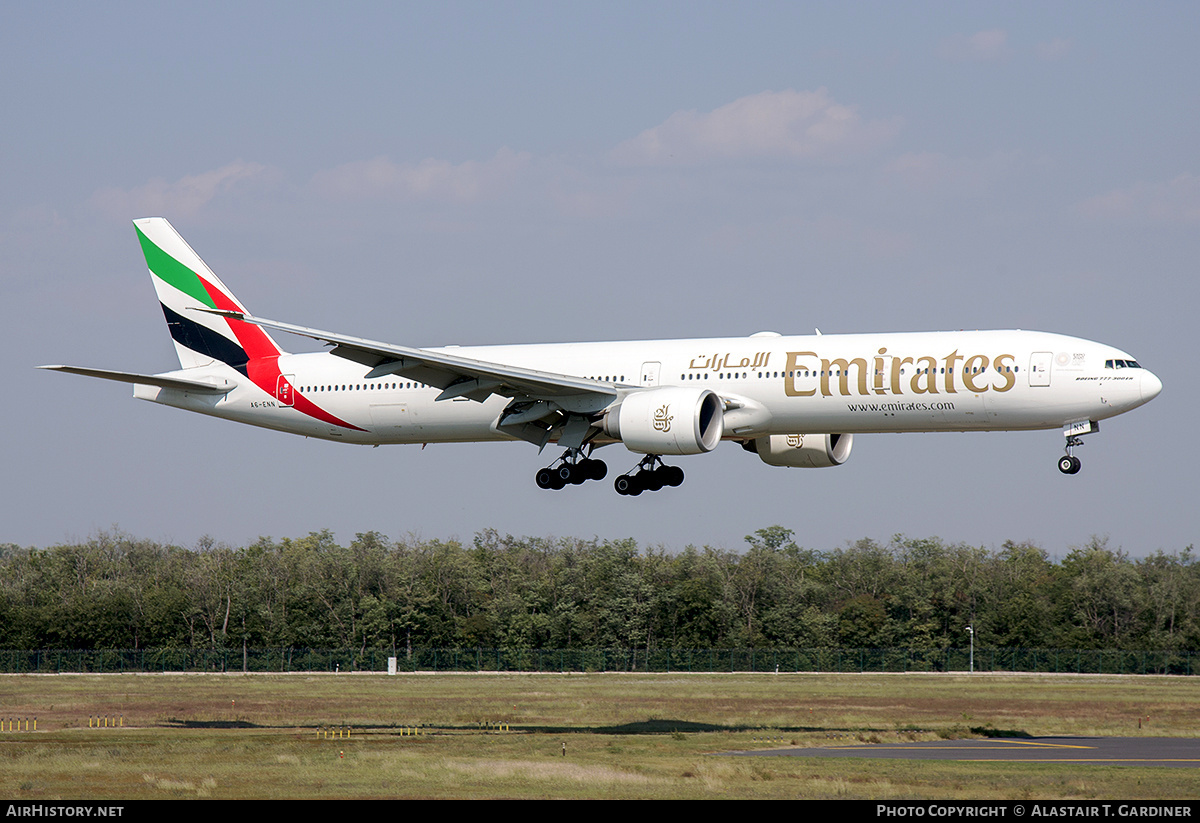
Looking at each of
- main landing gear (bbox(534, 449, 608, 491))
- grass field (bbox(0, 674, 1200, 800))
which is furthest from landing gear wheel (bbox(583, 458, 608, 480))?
grass field (bbox(0, 674, 1200, 800))

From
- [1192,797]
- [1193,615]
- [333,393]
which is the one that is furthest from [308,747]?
[1193,615]

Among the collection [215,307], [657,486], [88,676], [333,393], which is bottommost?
[88,676]

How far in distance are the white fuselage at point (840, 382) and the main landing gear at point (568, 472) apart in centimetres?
274

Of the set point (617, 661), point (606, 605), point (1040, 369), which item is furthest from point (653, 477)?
point (606, 605)

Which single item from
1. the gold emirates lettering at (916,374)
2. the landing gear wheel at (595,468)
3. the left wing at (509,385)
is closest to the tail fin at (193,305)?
the left wing at (509,385)

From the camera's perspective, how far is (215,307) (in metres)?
52.2

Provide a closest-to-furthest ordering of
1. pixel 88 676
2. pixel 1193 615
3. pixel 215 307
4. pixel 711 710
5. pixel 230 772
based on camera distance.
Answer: pixel 230 772 < pixel 215 307 < pixel 711 710 < pixel 88 676 < pixel 1193 615

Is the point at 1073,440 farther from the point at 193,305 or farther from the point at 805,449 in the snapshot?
the point at 193,305

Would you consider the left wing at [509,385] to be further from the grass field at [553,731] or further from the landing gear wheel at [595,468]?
the grass field at [553,731]

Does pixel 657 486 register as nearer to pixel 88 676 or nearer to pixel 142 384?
pixel 142 384

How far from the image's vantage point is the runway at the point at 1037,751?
42.0 meters

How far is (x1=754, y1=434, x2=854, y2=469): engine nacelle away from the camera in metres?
47.4

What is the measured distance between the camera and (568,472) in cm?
4591

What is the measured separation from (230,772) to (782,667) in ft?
192
